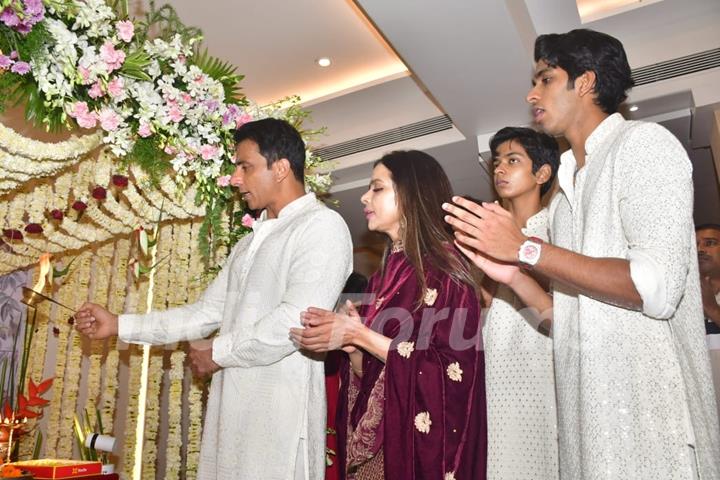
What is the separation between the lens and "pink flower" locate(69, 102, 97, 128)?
2.35 m

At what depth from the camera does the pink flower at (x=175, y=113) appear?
266 centimetres

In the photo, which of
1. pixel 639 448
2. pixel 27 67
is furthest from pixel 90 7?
pixel 639 448

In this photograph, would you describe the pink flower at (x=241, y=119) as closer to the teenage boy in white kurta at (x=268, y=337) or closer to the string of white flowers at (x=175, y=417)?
the teenage boy in white kurta at (x=268, y=337)

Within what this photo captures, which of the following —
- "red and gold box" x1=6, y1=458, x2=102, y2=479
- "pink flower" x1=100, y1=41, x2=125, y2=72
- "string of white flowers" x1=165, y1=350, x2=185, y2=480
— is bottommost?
"red and gold box" x1=6, y1=458, x2=102, y2=479

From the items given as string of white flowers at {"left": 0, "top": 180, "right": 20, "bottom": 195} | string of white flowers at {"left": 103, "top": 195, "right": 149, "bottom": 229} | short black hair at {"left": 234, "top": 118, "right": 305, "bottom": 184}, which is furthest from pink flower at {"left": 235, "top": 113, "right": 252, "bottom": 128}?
string of white flowers at {"left": 0, "top": 180, "right": 20, "bottom": 195}

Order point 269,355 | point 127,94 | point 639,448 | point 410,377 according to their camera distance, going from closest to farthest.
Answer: point 639,448 < point 410,377 < point 269,355 < point 127,94

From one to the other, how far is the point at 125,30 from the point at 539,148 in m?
1.90

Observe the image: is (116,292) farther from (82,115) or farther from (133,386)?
(82,115)

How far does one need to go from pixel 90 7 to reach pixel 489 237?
1808 millimetres

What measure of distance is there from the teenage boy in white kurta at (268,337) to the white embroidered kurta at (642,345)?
0.88 metres

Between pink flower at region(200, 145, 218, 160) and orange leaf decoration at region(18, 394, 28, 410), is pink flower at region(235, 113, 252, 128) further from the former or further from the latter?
orange leaf decoration at region(18, 394, 28, 410)

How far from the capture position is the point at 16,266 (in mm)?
3906

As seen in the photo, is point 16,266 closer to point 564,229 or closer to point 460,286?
point 460,286

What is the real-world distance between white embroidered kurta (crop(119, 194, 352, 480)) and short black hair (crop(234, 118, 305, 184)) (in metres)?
0.32
